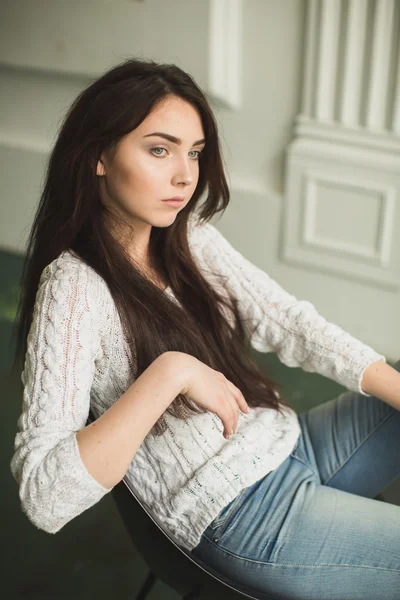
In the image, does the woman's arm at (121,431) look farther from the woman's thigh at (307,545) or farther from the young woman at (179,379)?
the woman's thigh at (307,545)

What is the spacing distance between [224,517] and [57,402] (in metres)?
0.35

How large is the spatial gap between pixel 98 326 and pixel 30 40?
2359mm

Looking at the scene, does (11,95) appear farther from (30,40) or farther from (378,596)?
(378,596)

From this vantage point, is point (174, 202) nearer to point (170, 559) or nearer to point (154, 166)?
point (154, 166)

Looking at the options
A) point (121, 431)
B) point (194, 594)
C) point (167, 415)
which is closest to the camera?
point (121, 431)

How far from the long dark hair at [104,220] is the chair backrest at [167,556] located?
0.54 ft

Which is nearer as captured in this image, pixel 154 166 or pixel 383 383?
pixel 154 166

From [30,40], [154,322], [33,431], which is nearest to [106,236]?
[154,322]

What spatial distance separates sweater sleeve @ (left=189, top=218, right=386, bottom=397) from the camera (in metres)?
1.44

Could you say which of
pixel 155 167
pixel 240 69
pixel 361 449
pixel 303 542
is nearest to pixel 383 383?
pixel 361 449

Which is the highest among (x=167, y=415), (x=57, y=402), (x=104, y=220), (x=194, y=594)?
(x=104, y=220)

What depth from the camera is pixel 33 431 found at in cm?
109

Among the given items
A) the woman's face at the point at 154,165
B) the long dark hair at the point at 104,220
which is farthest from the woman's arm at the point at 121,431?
the woman's face at the point at 154,165

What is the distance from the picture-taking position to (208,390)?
115cm
